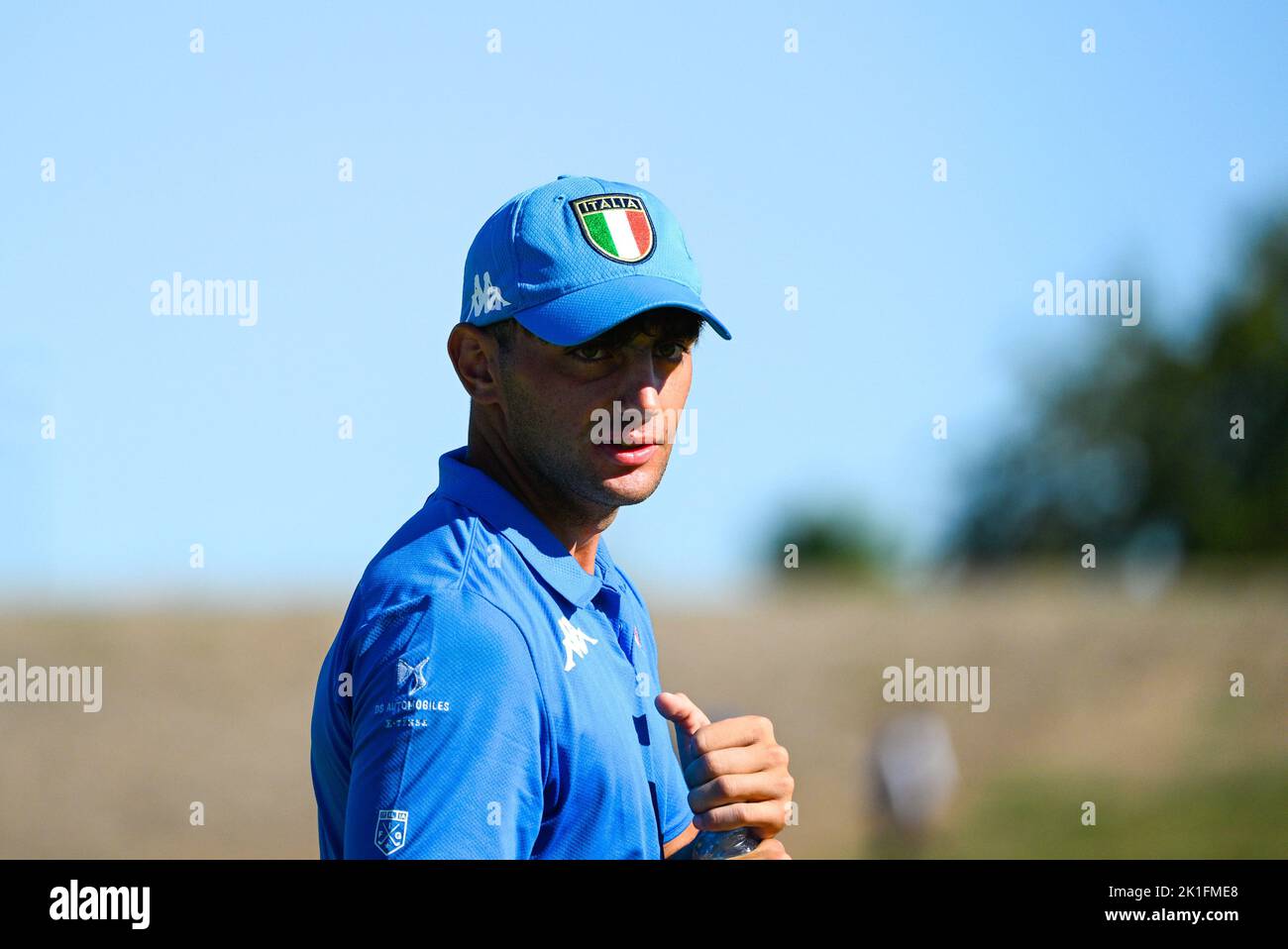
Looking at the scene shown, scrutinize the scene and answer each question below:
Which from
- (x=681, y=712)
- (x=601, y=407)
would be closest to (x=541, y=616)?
(x=681, y=712)

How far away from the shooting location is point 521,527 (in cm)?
352

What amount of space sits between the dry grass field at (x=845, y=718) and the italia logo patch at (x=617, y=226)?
20.7 meters

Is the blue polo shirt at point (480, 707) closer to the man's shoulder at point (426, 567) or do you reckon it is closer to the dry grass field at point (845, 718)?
the man's shoulder at point (426, 567)

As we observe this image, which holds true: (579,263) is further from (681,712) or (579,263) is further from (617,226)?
(681,712)

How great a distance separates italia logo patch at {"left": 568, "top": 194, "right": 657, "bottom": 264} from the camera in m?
3.56

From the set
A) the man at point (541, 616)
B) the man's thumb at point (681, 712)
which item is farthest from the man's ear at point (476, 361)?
the man's thumb at point (681, 712)

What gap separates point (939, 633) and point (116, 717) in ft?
58.3

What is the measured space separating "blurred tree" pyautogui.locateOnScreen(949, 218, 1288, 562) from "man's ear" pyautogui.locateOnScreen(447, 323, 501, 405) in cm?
5439

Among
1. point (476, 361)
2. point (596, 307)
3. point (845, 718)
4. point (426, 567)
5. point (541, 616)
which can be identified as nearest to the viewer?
point (426, 567)

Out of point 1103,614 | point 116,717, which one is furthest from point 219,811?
point 1103,614

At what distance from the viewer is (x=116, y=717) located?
3089 cm

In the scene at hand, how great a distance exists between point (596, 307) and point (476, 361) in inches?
16.6

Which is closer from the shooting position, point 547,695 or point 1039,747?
point 547,695
